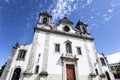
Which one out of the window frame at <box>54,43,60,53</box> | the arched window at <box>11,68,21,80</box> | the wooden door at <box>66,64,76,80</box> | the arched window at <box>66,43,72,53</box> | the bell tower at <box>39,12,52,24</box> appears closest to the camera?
the arched window at <box>11,68,21,80</box>

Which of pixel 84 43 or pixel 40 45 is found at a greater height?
pixel 84 43

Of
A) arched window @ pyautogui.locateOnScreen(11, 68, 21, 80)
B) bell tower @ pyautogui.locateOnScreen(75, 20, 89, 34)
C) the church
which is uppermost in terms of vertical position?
bell tower @ pyautogui.locateOnScreen(75, 20, 89, 34)

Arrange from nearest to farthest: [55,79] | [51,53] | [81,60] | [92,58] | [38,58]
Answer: [55,79] → [38,58] → [51,53] → [81,60] → [92,58]

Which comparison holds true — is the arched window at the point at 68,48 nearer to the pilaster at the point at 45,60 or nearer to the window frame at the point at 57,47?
the window frame at the point at 57,47

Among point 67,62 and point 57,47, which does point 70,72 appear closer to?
point 67,62

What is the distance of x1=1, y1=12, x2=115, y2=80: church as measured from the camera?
12.0 meters

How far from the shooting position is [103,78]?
14.8m

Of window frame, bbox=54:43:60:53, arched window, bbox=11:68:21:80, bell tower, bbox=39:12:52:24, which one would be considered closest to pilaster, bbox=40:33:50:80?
window frame, bbox=54:43:60:53

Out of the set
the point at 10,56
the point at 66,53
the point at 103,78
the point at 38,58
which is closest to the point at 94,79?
the point at 103,78

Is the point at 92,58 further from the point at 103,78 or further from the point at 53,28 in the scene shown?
the point at 53,28

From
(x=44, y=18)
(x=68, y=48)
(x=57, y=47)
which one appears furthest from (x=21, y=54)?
(x=44, y=18)

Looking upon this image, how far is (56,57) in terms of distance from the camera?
1404 centimetres

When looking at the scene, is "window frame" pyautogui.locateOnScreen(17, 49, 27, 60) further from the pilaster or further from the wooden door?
the wooden door

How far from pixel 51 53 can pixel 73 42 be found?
5125 mm
